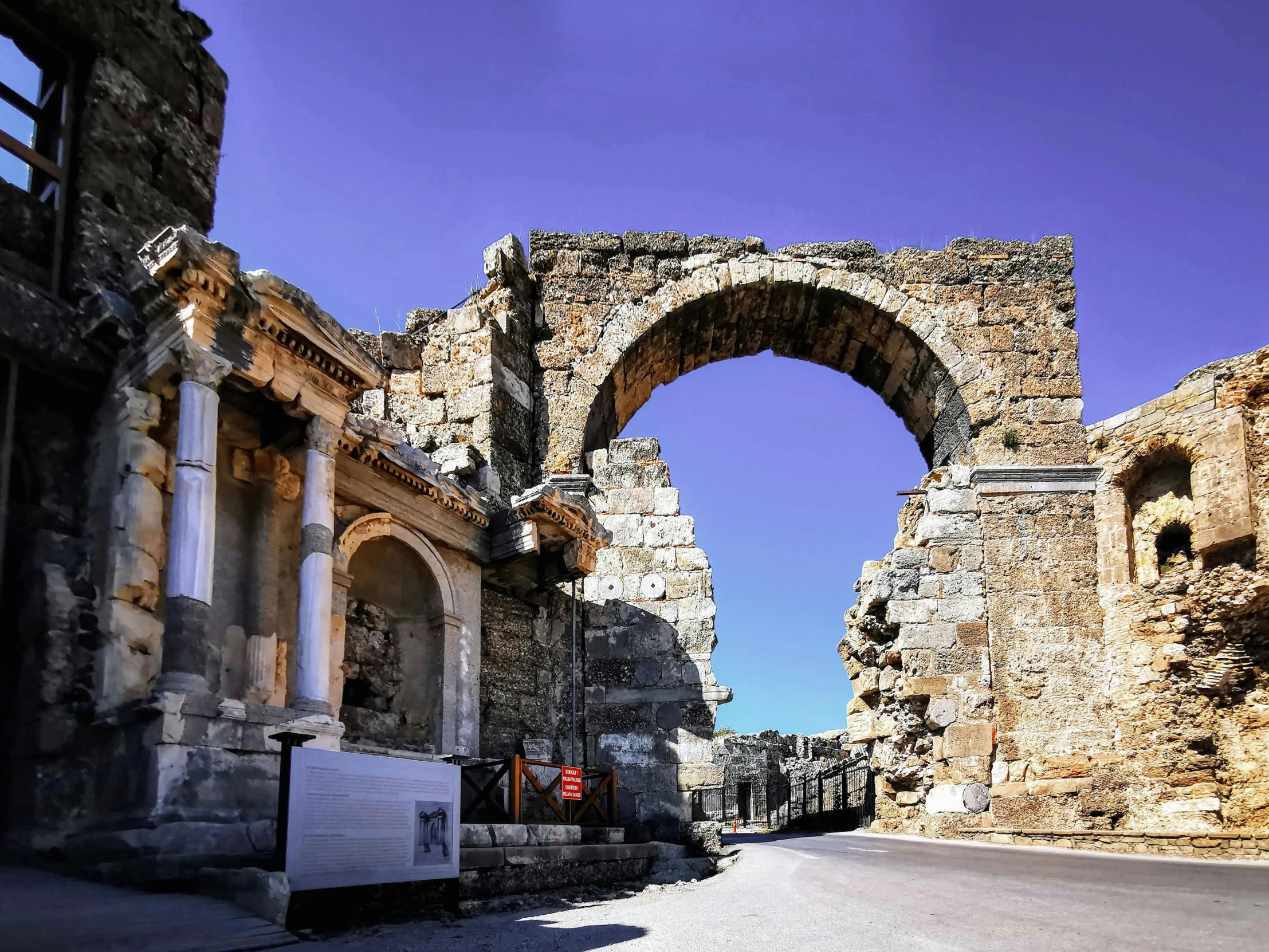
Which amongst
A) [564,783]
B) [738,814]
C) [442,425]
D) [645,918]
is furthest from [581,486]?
[738,814]

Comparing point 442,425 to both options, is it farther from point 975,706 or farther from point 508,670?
point 975,706

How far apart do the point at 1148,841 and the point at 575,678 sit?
6473 millimetres

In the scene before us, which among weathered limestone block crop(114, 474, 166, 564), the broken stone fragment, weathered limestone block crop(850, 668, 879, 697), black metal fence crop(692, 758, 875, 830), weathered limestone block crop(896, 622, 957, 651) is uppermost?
the broken stone fragment

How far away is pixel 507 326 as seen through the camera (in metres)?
13.6

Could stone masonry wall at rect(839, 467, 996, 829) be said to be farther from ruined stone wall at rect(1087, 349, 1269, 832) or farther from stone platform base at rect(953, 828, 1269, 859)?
ruined stone wall at rect(1087, 349, 1269, 832)

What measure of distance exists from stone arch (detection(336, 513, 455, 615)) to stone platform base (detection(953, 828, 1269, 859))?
6.54m

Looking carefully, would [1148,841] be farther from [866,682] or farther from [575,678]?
[575,678]

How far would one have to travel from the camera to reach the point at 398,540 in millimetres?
10711

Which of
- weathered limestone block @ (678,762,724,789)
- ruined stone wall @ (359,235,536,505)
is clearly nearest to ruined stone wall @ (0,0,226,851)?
ruined stone wall @ (359,235,536,505)

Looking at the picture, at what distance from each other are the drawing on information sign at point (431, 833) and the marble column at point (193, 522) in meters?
1.76

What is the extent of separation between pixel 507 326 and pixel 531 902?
7.80m

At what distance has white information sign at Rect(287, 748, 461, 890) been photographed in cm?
591

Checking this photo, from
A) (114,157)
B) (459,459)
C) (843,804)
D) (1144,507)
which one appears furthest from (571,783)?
(843,804)

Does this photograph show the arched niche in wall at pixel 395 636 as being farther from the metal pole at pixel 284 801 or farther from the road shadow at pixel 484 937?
the metal pole at pixel 284 801
